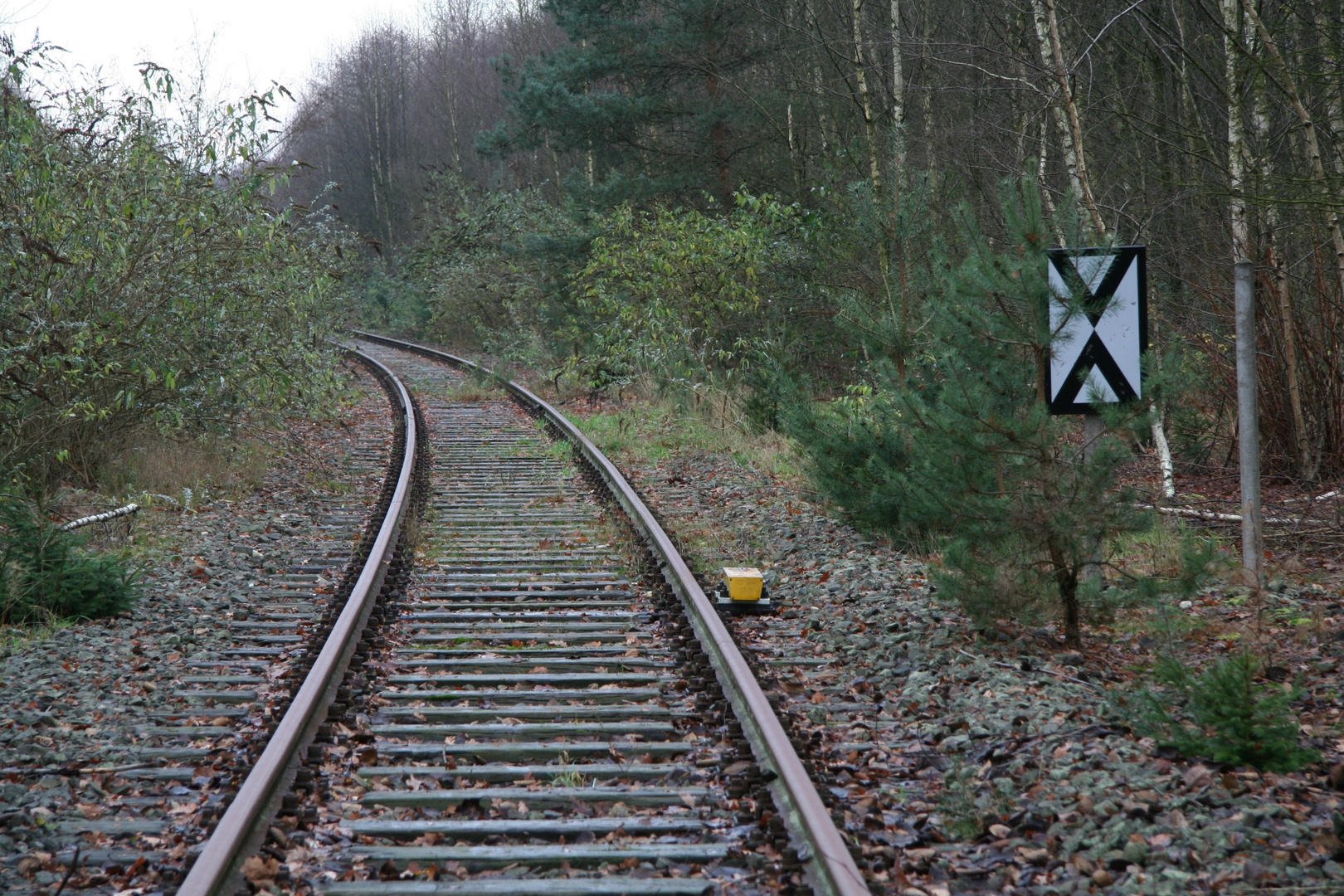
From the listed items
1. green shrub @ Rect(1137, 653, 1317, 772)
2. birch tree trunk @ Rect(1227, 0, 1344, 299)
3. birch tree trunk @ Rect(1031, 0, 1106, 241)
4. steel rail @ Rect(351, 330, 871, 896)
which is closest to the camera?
steel rail @ Rect(351, 330, 871, 896)

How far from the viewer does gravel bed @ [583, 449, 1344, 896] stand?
11.0 ft

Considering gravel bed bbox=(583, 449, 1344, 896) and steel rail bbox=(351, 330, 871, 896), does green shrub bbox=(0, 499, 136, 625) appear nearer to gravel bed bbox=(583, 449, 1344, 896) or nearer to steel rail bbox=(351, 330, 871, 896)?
steel rail bbox=(351, 330, 871, 896)

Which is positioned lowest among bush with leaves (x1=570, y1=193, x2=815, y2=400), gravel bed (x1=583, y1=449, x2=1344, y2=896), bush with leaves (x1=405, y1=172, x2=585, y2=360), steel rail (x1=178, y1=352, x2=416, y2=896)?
gravel bed (x1=583, y1=449, x2=1344, y2=896)

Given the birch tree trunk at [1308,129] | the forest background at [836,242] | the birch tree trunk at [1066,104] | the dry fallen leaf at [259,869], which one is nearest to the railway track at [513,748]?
the dry fallen leaf at [259,869]

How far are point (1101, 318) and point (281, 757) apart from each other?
4.11 meters

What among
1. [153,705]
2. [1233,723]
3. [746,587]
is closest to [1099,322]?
[1233,723]

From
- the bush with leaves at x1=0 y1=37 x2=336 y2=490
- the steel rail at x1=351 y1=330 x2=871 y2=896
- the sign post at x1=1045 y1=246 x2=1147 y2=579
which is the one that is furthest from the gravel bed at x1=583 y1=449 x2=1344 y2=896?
the bush with leaves at x1=0 y1=37 x2=336 y2=490

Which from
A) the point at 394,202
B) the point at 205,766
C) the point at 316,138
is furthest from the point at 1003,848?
the point at 316,138

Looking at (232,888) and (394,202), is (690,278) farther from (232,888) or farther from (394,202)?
(394,202)

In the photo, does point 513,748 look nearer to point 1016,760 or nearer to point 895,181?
point 1016,760

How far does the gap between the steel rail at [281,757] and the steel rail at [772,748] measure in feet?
6.09

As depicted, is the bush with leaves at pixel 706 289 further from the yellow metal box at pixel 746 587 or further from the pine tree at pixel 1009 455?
the pine tree at pixel 1009 455

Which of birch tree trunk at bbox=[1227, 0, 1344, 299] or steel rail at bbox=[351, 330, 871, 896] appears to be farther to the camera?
birch tree trunk at bbox=[1227, 0, 1344, 299]

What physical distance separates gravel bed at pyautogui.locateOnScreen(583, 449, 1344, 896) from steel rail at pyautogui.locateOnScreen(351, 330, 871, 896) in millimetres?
140
